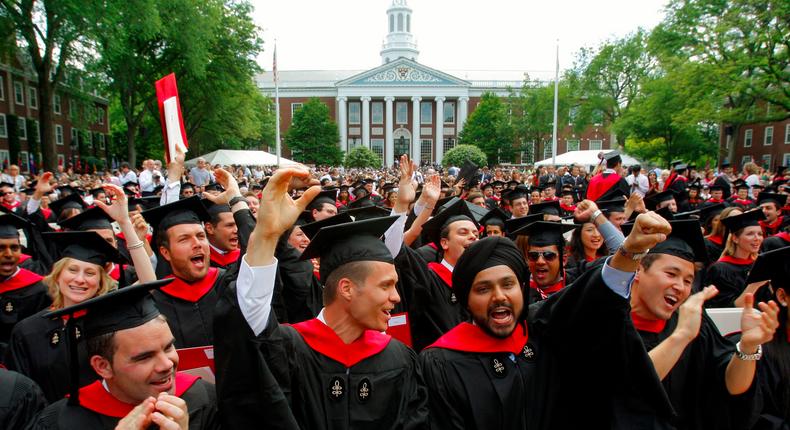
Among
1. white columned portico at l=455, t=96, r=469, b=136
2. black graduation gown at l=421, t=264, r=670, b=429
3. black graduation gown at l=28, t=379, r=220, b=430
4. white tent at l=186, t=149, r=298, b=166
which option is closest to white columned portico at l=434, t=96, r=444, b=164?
white columned portico at l=455, t=96, r=469, b=136

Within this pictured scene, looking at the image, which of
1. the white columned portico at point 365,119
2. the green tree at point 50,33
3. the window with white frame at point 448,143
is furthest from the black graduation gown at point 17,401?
the window with white frame at point 448,143

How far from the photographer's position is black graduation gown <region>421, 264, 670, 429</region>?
95.4 inches

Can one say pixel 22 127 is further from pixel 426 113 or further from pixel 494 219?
pixel 426 113

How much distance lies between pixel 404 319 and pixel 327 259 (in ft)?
3.61

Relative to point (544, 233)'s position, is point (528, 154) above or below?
above

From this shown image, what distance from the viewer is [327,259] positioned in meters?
2.71

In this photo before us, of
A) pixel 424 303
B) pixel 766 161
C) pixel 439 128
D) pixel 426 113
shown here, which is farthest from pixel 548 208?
pixel 426 113

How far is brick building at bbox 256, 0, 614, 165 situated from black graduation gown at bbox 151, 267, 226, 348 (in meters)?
65.9

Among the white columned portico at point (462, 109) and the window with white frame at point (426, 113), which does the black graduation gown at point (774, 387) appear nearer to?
the white columned portico at point (462, 109)

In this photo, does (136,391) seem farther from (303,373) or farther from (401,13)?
(401,13)

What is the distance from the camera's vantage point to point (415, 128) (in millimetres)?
71938

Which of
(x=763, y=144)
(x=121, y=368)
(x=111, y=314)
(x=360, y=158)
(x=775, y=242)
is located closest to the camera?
(x=121, y=368)

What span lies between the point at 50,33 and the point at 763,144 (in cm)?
5176

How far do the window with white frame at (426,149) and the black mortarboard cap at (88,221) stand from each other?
68562 mm
